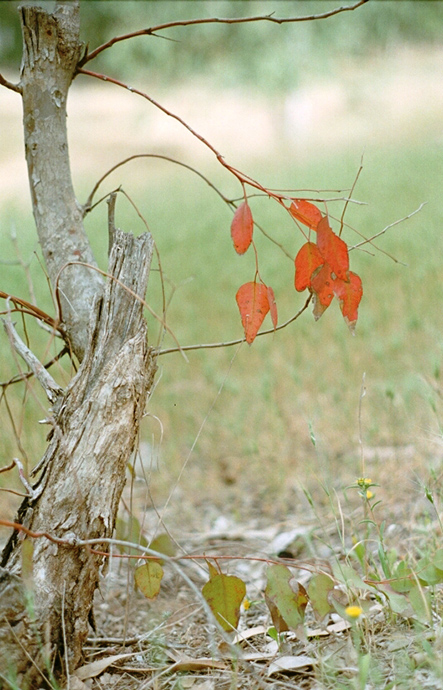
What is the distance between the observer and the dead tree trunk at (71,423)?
3.51 ft

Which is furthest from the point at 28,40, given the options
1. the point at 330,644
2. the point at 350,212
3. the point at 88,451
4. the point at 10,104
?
the point at 10,104

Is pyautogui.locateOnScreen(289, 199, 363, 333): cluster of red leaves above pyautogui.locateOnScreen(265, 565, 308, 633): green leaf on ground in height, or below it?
above

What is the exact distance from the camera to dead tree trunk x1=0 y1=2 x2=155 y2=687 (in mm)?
1068

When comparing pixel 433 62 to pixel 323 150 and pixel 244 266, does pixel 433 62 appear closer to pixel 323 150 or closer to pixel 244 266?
pixel 323 150

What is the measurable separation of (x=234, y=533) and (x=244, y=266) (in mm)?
3354

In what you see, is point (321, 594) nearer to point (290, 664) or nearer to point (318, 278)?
point (290, 664)

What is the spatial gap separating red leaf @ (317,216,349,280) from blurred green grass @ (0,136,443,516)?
0.28 meters

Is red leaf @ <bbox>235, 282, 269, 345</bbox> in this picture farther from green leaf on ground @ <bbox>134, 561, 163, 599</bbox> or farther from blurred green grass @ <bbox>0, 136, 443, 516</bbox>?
green leaf on ground @ <bbox>134, 561, 163, 599</bbox>

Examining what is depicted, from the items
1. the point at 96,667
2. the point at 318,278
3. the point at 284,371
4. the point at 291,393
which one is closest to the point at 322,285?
the point at 318,278

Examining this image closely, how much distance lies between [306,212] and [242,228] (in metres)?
0.15

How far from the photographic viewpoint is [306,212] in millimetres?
1166

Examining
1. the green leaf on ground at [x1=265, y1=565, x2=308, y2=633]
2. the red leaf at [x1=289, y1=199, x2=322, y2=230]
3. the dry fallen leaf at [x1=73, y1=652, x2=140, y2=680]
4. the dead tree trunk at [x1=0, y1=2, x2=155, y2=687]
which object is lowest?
the dry fallen leaf at [x1=73, y1=652, x2=140, y2=680]

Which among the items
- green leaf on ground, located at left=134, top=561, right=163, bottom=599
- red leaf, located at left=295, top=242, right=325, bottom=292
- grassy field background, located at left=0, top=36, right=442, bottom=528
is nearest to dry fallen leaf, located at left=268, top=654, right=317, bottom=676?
green leaf on ground, located at left=134, top=561, right=163, bottom=599

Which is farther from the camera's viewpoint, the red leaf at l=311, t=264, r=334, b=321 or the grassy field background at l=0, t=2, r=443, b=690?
the grassy field background at l=0, t=2, r=443, b=690
